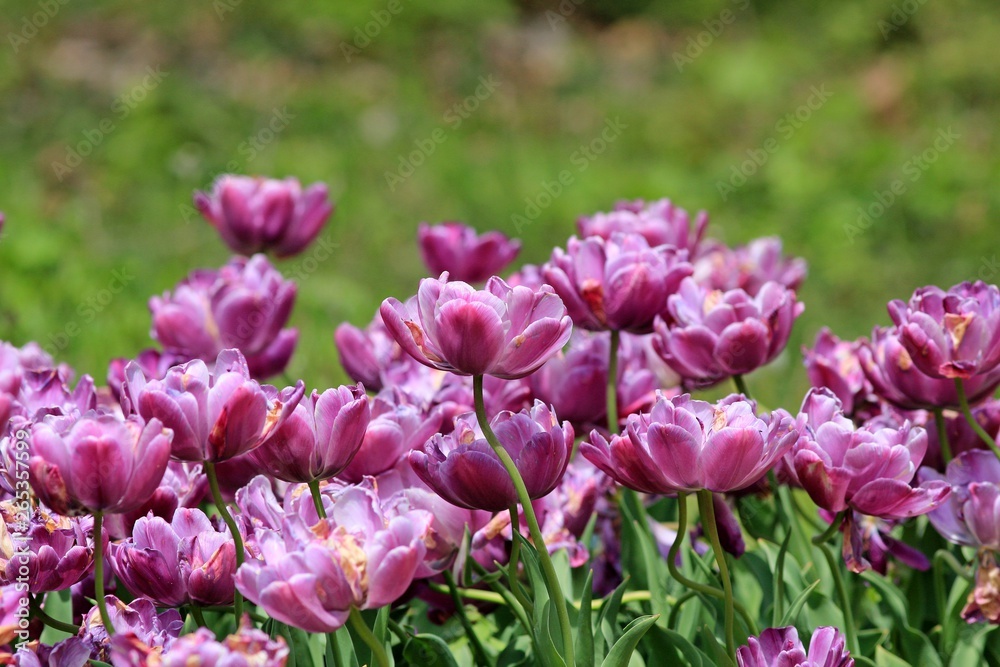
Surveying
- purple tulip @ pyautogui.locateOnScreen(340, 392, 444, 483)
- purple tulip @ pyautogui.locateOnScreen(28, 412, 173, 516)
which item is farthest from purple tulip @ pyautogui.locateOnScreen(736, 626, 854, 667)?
purple tulip @ pyautogui.locateOnScreen(28, 412, 173, 516)

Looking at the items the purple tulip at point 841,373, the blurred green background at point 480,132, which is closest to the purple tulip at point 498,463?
the purple tulip at point 841,373

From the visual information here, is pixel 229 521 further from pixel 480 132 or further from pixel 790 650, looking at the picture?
pixel 480 132

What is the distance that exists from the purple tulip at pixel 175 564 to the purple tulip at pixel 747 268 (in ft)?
2.66

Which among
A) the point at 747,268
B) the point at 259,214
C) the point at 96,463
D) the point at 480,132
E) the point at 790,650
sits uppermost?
the point at 96,463

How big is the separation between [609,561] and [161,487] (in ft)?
1.78

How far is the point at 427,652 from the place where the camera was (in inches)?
41.6

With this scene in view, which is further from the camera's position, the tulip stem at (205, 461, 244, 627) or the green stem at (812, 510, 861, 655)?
the green stem at (812, 510, 861, 655)

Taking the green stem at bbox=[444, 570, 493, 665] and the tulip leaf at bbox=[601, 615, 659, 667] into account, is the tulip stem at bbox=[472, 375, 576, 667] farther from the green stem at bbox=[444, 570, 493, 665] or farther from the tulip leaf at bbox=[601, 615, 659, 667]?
the green stem at bbox=[444, 570, 493, 665]

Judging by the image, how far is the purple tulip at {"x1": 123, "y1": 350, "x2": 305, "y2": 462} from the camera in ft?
2.75

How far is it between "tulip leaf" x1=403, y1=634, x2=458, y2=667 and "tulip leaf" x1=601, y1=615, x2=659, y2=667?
0.55ft

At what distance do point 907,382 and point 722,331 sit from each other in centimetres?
19

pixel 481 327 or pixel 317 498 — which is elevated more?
pixel 481 327

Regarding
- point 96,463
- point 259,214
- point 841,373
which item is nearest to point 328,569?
point 96,463

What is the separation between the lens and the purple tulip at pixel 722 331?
1158 millimetres
